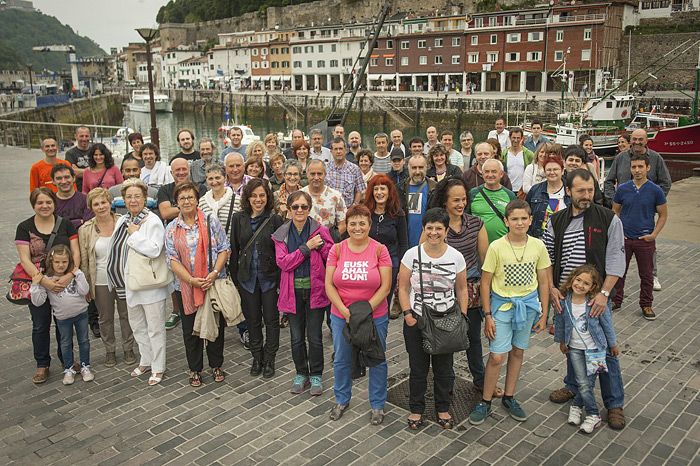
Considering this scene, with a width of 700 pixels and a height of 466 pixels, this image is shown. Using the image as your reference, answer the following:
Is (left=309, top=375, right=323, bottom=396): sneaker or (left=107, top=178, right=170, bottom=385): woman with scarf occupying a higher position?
(left=107, top=178, right=170, bottom=385): woman with scarf

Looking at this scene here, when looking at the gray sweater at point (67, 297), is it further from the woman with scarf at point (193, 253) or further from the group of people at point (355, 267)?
the woman with scarf at point (193, 253)

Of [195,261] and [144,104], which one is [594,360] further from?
[144,104]

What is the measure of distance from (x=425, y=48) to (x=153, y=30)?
50651mm

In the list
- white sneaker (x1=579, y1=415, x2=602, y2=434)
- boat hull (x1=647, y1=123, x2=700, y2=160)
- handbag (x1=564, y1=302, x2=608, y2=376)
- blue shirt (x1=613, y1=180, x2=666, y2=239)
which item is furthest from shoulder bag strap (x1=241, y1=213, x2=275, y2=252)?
boat hull (x1=647, y1=123, x2=700, y2=160)

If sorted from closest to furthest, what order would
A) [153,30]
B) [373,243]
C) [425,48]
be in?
1. [373,243]
2. [153,30]
3. [425,48]

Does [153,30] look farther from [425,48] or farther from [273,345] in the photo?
[425,48]

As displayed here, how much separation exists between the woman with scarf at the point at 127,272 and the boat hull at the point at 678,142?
85.6ft

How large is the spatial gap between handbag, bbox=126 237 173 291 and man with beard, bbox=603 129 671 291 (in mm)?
4864

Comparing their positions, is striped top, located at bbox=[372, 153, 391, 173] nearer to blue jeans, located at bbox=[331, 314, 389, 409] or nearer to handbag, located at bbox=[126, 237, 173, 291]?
handbag, located at bbox=[126, 237, 173, 291]

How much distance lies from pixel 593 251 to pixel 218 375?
3.56m

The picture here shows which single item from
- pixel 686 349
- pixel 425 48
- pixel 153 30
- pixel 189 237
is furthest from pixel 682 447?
pixel 425 48

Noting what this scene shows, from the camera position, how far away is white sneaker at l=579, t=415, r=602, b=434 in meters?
4.32

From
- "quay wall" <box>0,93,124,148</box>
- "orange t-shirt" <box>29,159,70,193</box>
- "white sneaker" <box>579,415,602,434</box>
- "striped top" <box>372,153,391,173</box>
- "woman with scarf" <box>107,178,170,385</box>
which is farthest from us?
"quay wall" <box>0,93,124,148</box>

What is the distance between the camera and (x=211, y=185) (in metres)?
5.73
